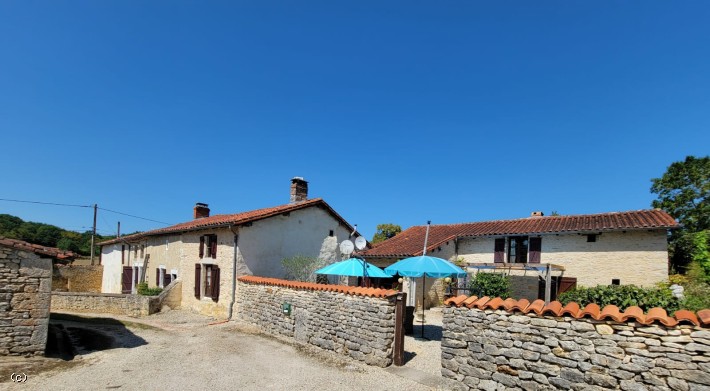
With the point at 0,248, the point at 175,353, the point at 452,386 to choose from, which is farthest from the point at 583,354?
the point at 0,248

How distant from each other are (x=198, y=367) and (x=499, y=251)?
17.5 m

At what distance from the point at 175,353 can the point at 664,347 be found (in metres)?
10.5

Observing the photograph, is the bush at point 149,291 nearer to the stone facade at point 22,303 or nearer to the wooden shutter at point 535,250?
the stone facade at point 22,303

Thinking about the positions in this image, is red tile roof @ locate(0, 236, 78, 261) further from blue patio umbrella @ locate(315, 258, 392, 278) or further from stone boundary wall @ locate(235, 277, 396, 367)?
blue patio umbrella @ locate(315, 258, 392, 278)

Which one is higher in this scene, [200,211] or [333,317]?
[200,211]

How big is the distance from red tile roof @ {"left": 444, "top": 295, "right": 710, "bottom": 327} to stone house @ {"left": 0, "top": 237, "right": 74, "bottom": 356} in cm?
956

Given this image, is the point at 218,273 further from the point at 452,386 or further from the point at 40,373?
the point at 452,386

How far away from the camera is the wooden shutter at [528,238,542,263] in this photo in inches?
801

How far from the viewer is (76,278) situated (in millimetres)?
27469

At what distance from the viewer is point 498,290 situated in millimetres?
16109

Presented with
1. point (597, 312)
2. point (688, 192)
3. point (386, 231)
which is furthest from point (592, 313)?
point (386, 231)

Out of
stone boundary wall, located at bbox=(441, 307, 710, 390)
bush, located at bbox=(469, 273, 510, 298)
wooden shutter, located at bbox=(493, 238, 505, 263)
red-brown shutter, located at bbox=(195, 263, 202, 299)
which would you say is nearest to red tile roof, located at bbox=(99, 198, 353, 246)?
red-brown shutter, located at bbox=(195, 263, 202, 299)

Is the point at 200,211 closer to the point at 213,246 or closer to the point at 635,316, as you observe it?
the point at 213,246

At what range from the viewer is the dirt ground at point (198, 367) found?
7.51 meters
